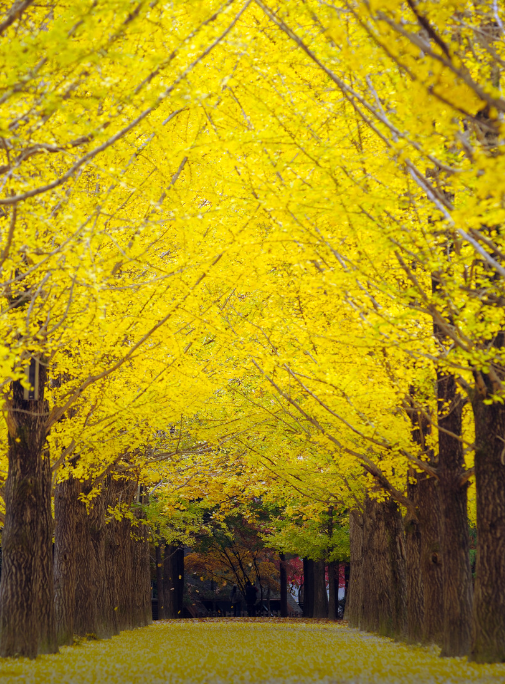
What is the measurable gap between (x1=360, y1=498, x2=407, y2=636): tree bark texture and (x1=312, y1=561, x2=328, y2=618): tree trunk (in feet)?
39.3

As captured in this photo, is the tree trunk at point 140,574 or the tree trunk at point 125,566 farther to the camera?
the tree trunk at point 140,574

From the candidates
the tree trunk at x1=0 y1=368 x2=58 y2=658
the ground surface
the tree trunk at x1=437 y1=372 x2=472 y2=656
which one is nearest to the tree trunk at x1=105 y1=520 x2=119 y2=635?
the ground surface

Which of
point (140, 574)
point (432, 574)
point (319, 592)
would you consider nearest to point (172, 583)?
point (319, 592)

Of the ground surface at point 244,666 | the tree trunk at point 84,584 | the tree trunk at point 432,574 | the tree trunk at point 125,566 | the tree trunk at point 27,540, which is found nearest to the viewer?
the ground surface at point 244,666

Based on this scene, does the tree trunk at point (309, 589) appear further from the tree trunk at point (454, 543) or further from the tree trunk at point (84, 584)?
the tree trunk at point (454, 543)

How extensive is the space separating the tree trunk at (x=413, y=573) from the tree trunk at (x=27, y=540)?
7507 mm

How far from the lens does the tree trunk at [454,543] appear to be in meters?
11.8

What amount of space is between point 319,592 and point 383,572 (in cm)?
1629

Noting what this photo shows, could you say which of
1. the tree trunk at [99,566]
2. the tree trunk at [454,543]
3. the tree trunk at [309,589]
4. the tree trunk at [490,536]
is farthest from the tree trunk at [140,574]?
the tree trunk at [490,536]

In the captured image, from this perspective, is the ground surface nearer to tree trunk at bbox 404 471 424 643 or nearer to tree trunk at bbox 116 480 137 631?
tree trunk at bbox 404 471 424 643

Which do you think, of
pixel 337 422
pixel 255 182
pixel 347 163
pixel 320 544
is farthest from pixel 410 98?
pixel 320 544

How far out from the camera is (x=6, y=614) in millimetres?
11398

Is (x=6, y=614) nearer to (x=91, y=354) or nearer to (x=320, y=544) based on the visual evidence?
(x=91, y=354)

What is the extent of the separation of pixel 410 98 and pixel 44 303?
629 cm
